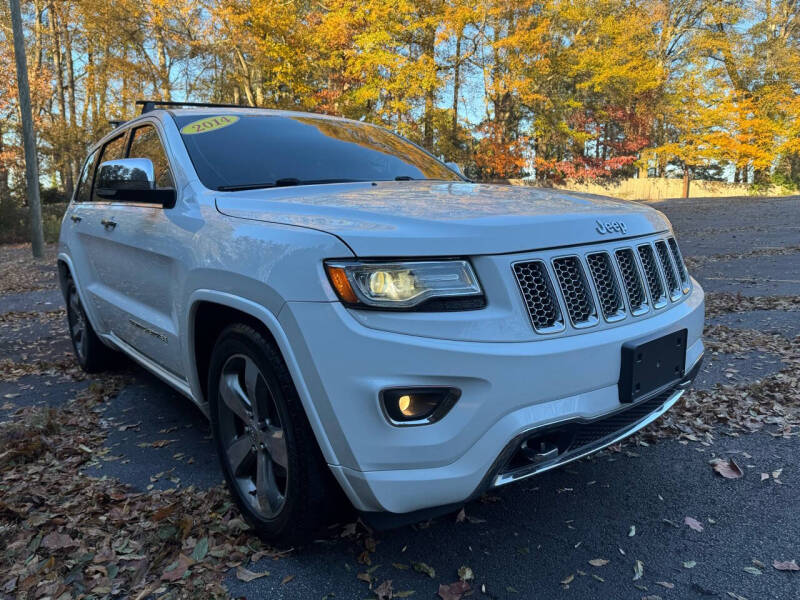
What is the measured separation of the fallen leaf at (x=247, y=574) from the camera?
2176 mm

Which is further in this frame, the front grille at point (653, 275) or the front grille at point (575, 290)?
the front grille at point (653, 275)

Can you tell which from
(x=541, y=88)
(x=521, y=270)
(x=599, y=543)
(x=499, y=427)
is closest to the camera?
(x=499, y=427)

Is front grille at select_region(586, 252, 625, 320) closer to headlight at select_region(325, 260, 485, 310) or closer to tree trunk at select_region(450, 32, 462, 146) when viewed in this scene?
headlight at select_region(325, 260, 485, 310)

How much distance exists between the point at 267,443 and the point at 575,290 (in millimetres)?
1234

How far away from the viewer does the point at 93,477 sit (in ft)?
9.86

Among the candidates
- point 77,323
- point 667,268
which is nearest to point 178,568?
point 667,268

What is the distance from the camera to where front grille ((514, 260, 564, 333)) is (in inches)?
75.8

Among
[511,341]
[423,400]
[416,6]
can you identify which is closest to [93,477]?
[423,400]

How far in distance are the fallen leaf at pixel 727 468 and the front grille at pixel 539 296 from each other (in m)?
1.54

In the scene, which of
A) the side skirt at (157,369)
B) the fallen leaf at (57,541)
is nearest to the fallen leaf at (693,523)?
the side skirt at (157,369)

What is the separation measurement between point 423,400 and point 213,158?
Answer: 69.7 inches

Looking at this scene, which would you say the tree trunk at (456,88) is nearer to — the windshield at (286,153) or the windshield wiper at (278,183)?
the windshield at (286,153)

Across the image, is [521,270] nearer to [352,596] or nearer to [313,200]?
[313,200]

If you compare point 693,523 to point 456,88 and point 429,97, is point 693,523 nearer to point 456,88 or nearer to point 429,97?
point 429,97
